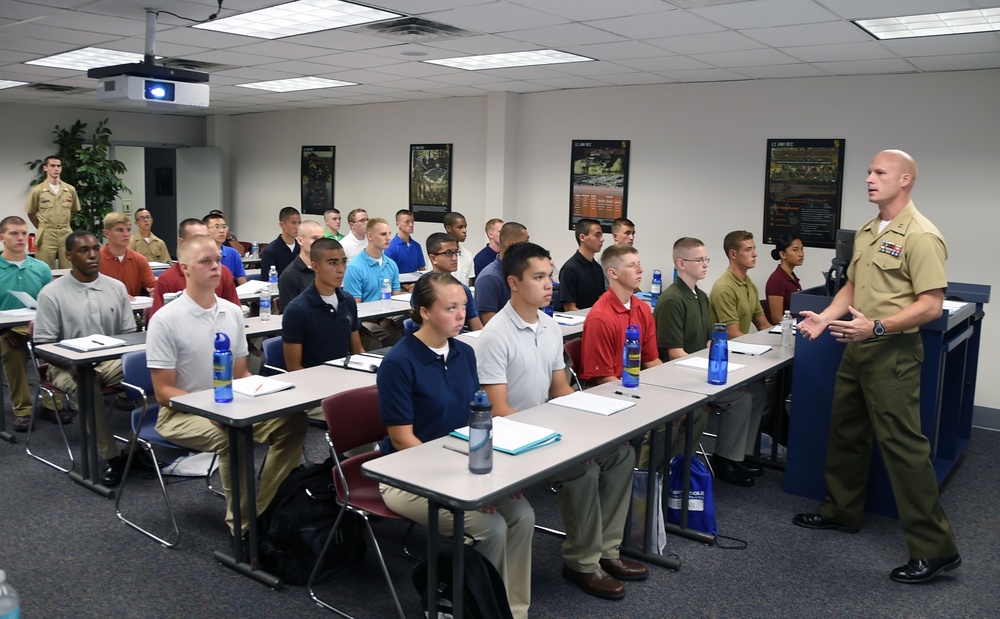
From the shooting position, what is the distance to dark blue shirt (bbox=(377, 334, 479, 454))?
9.09ft

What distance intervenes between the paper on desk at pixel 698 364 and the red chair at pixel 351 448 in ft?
5.40

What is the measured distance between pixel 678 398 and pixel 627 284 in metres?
0.75

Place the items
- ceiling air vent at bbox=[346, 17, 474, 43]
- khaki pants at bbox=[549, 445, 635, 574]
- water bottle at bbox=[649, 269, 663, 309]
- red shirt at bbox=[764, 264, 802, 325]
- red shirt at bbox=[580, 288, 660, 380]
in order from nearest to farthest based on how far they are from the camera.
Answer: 1. khaki pants at bbox=[549, 445, 635, 574]
2. red shirt at bbox=[580, 288, 660, 380]
3. ceiling air vent at bbox=[346, 17, 474, 43]
4. red shirt at bbox=[764, 264, 802, 325]
5. water bottle at bbox=[649, 269, 663, 309]

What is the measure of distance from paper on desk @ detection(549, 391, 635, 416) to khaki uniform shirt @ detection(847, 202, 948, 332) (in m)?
1.17

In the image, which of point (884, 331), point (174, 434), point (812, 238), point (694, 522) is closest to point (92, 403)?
point (174, 434)

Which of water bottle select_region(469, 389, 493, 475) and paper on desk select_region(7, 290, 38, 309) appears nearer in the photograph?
water bottle select_region(469, 389, 493, 475)

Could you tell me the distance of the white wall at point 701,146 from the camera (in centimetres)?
616

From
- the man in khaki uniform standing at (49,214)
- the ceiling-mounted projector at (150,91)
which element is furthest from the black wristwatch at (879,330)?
the man in khaki uniform standing at (49,214)

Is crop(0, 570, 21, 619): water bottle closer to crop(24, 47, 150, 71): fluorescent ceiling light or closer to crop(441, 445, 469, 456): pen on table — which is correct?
crop(441, 445, 469, 456): pen on table

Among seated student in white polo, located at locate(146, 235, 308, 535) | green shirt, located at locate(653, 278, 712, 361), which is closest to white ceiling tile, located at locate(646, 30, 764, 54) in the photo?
green shirt, located at locate(653, 278, 712, 361)

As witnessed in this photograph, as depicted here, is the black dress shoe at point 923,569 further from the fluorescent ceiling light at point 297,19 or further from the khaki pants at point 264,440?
the fluorescent ceiling light at point 297,19

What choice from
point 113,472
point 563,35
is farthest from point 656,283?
point 113,472

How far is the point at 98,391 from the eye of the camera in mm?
4223

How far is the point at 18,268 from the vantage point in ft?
17.7
